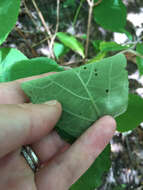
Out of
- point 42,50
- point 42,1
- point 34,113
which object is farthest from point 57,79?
point 42,1

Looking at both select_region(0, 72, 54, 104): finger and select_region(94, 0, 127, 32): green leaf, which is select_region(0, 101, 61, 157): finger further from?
select_region(94, 0, 127, 32): green leaf

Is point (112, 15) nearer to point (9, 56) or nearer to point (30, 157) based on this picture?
point (9, 56)

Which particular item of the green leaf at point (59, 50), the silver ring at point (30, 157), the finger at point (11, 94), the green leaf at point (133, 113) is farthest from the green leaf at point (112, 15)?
the silver ring at point (30, 157)

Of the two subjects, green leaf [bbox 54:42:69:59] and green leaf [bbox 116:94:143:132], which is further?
green leaf [bbox 54:42:69:59]

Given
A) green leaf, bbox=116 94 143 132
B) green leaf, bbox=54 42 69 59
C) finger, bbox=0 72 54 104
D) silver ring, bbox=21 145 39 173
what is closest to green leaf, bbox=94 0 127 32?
green leaf, bbox=54 42 69 59

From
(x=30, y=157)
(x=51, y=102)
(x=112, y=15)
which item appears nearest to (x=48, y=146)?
(x=30, y=157)

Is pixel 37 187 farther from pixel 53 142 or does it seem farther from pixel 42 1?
pixel 42 1
